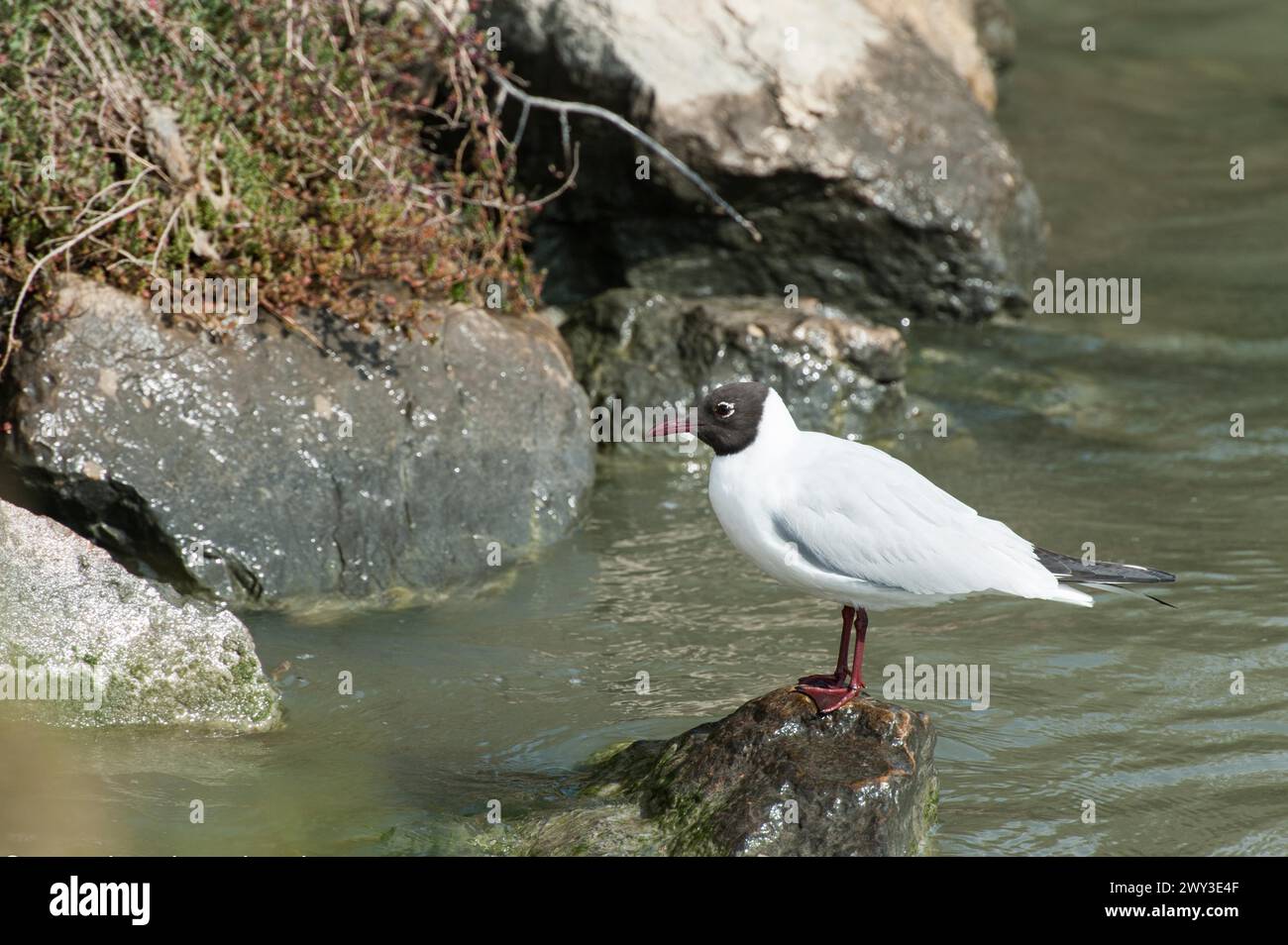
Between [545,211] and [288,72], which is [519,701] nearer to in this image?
[288,72]

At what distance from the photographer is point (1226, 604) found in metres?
7.36

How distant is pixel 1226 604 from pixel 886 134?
14.5 feet

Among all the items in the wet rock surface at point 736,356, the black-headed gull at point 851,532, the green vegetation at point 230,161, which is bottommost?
the black-headed gull at point 851,532

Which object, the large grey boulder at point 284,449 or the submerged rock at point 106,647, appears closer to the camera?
the submerged rock at point 106,647

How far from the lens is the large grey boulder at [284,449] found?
7156mm

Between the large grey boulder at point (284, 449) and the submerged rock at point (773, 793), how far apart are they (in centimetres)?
236

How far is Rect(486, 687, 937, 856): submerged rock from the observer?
514 centimetres

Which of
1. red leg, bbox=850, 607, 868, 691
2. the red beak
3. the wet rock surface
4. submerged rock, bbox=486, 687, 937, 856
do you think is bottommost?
submerged rock, bbox=486, 687, 937, 856

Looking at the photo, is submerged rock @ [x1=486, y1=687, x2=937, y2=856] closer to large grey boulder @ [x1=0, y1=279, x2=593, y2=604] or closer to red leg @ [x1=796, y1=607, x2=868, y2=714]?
red leg @ [x1=796, y1=607, x2=868, y2=714]

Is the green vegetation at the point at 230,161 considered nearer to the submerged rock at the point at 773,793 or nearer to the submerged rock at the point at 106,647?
the submerged rock at the point at 106,647

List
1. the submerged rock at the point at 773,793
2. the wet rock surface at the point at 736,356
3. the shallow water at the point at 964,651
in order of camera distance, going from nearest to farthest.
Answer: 1. the submerged rock at the point at 773,793
2. the shallow water at the point at 964,651
3. the wet rock surface at the point at 736,356

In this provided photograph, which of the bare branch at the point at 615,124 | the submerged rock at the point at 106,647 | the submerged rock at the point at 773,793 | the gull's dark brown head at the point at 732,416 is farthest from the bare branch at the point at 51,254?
the submerged rock at the point at 773,793

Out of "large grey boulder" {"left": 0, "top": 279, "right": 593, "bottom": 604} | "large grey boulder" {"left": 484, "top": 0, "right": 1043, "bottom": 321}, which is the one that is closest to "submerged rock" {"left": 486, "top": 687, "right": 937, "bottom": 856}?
"large grey boulder" {"left": 0, "top": 279, "right": 593, "bottom": 604}

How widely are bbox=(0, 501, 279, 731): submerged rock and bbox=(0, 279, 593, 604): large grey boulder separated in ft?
2.84
